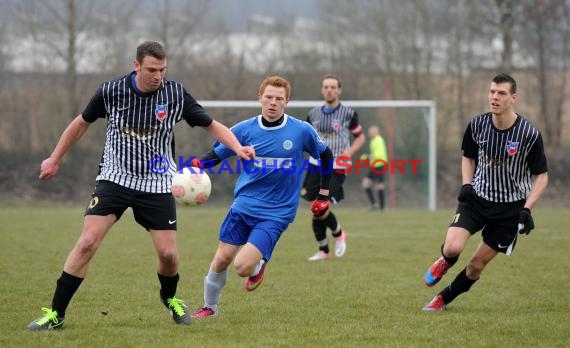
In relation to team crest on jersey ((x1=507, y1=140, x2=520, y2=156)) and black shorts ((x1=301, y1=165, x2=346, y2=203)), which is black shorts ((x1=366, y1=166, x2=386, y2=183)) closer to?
black shorts ((x1=301, y1=165, x2=346, y2=203))

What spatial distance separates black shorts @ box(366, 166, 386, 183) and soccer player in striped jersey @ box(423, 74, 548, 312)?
42.0 feet

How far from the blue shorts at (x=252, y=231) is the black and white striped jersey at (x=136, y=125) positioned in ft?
2.38

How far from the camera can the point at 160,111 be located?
18.8 ft

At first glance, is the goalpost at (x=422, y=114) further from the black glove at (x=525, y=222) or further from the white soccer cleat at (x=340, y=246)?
the black glove at (x=525, y=222)

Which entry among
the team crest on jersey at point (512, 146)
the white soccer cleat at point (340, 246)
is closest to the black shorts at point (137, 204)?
the team crest on jersey at point (512, 146)

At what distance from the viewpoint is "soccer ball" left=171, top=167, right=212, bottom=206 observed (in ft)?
18.9

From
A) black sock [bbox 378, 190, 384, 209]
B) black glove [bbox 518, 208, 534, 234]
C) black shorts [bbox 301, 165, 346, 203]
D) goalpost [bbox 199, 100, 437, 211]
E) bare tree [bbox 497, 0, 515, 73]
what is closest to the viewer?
black glove [bbox 518, 208, 534, 234]

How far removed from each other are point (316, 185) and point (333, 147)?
0.77 meters

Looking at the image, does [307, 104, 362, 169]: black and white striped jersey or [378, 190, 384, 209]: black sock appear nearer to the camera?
[307, 104, 362, 169]: black and white striped jersey

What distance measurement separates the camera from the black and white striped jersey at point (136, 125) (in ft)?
18.7

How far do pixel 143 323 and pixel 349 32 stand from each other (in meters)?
21.0

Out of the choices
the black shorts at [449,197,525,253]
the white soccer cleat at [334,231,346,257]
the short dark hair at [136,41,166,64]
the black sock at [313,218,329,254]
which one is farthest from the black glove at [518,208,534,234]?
the white soccer cleat at [334,231,346,257]

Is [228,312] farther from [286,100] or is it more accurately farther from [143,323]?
[286,100]

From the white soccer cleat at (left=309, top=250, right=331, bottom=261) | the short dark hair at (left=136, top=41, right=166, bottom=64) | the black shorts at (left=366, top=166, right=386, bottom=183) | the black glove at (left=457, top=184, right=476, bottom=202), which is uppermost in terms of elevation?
the short dark hair at (left=136, top=41, right=166, bottom=64)
